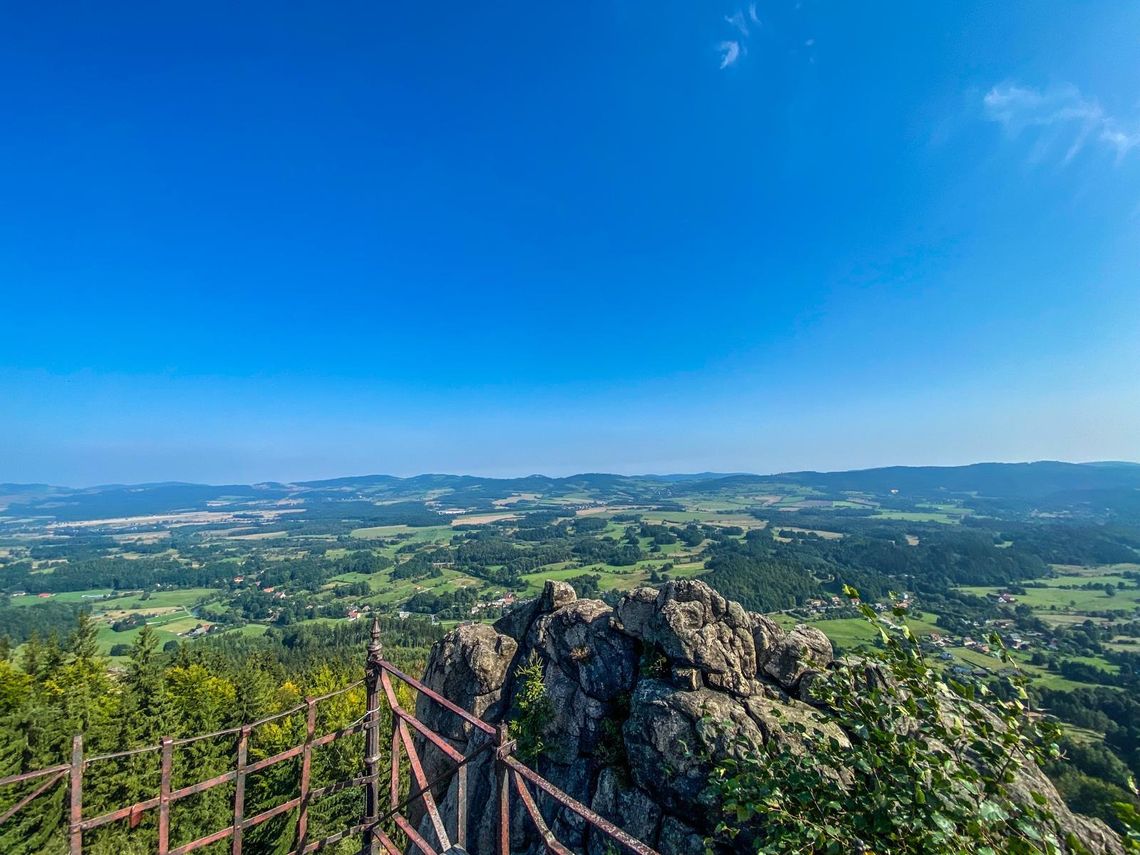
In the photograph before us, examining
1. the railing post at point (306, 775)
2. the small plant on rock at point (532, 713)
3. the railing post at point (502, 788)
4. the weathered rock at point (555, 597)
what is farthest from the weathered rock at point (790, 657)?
the railing post at point (306, 775)

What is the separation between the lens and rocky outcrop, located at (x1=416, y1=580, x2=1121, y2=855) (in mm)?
13672

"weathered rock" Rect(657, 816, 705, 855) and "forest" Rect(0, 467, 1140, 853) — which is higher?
"weathered rock" Rect(657, 816, 705, 855)

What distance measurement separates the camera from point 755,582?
3991 inches

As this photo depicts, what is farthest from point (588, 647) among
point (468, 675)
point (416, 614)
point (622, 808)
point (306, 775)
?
point (416, 614)

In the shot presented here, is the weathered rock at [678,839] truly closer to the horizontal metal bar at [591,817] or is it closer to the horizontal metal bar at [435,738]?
the horizontal metal bar at [435,738]

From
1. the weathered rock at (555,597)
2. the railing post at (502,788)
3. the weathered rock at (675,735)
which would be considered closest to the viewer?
the railing post at (502,788)

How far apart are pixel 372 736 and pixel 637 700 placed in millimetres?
8530

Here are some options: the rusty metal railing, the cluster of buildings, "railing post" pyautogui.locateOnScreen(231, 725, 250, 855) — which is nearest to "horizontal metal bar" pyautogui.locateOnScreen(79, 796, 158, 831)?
the rusty metal railing

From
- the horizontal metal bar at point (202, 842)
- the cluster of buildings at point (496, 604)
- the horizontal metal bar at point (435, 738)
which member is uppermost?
the horizontal metal bar at point (435, 738)

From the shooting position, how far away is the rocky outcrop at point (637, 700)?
44.9 feet

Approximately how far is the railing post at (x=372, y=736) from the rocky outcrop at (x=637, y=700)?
534 centimetres

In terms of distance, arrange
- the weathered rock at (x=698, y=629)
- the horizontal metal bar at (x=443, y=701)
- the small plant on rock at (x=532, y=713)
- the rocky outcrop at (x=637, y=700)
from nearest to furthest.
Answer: the horizontal metal bar at (x=443, y=701) → the rocky outcrop at (x=637, y=700) → the weathered rock at (x=698, y=629) → the small plant on rock at (x=532, y=713)

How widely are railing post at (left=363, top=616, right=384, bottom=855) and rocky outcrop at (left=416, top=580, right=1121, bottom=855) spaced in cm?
534

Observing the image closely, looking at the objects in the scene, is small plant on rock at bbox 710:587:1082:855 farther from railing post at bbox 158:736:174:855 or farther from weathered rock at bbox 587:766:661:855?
weathered rock at bbox 587:766:661:855
